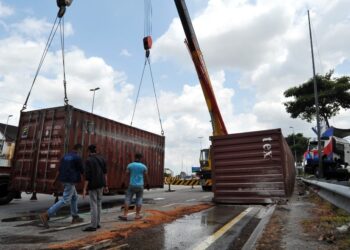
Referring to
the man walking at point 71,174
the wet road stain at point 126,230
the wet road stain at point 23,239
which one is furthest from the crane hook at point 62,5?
the wet road stain at point 23,239

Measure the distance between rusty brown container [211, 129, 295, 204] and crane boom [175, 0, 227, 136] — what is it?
5008 millimetres

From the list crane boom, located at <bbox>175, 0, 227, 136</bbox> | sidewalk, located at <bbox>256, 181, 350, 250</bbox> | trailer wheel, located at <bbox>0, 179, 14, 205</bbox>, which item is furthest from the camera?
crane boom, located at <bbox>175, 0, 227, 136</bbox>

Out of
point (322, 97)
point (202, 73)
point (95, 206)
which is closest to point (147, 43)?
point (202, 73)

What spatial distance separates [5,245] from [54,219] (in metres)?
2.93

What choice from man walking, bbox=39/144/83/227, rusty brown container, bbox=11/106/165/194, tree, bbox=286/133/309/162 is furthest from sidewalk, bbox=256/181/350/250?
tree, bbox=286/133/309/162

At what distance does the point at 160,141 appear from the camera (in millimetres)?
15508

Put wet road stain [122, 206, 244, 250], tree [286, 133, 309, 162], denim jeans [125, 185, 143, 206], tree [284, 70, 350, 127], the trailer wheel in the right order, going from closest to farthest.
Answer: wet road stain [122, 206, 244, 250], denim jeans [125, 185, 143, 206], the trailer wheel, tree [284, 70, 350, 127], tree [286, 133, 309, 162]

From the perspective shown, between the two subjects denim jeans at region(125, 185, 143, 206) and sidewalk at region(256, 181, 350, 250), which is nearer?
sidewalk at region(256, 181, 350, 250)

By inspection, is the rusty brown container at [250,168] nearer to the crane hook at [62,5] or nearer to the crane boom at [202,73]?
Answer: the crane boom at [202,73]

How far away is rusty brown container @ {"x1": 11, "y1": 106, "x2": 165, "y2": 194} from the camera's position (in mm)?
10047

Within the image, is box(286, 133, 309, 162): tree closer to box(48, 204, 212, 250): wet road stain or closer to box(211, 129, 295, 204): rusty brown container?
box(211, 129, 295, 204): rusty brown container

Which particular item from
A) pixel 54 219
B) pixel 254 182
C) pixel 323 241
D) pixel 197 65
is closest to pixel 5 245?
pixel 54 219

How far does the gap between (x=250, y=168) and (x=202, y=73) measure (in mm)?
6637

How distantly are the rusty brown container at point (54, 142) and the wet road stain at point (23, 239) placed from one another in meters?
3.89
